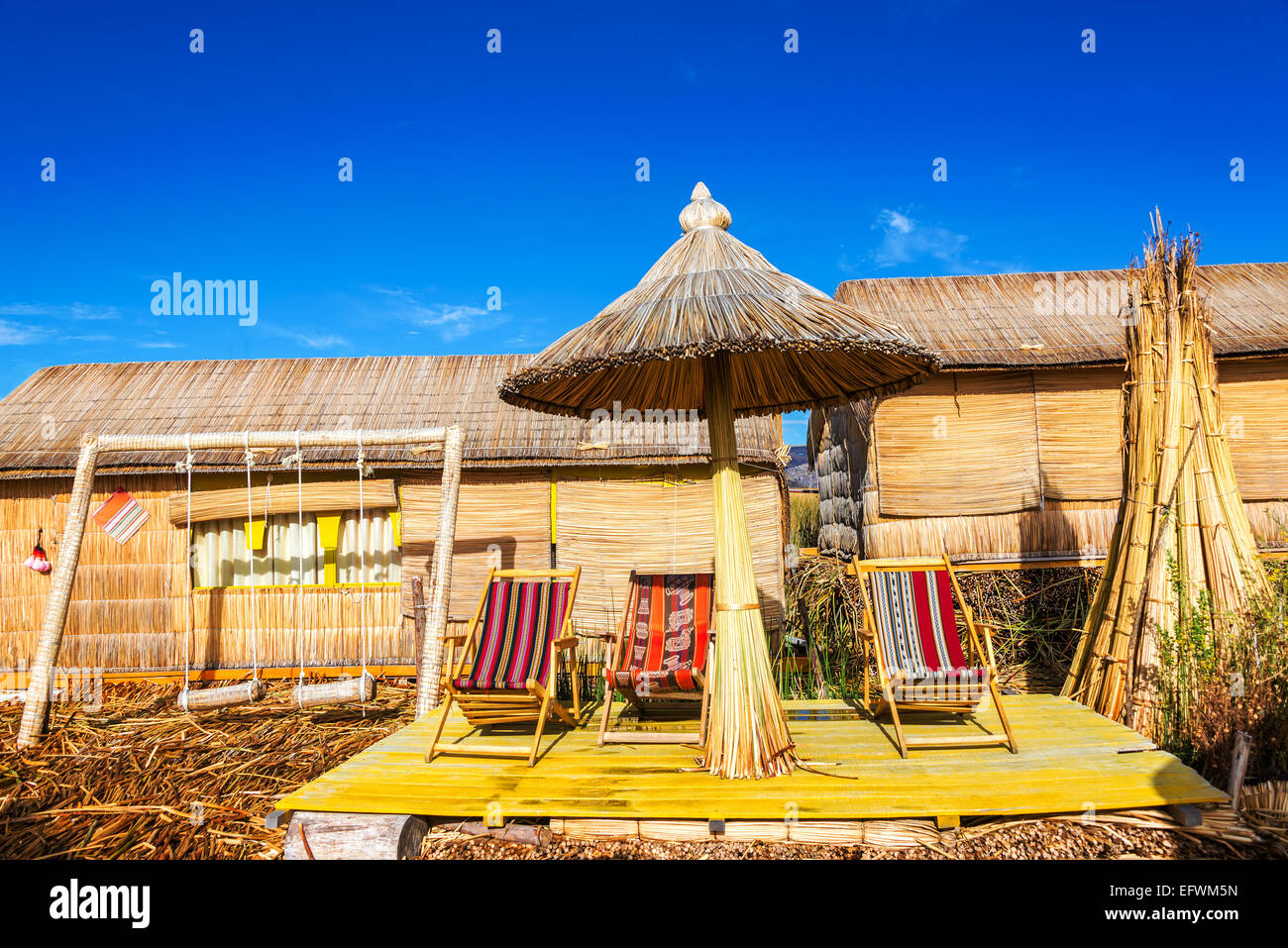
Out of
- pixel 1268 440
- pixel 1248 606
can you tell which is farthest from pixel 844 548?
pixel 1248 606

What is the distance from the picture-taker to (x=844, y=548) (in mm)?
10383

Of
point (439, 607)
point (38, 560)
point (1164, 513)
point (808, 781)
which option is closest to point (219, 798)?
point (439, 607)

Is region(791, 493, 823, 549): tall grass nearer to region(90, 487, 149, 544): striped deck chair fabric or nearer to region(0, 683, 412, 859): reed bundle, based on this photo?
region(0, 683, 412, 859): reed bundle

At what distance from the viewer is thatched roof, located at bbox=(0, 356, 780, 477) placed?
8539 millimetres

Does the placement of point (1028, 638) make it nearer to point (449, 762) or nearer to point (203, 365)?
point (449, 762)

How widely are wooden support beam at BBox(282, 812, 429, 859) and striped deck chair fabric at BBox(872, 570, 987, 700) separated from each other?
9.88ft

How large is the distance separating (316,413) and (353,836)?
6.87 meters

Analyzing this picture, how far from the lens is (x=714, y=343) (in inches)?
145

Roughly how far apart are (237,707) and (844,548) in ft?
24.2

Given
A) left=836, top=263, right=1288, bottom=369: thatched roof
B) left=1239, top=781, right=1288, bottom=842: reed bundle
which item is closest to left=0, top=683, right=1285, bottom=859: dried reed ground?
left=1239, top=781, right=1288, bottom=842: reed bundle

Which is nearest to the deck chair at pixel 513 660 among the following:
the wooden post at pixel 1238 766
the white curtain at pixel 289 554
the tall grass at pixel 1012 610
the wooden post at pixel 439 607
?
the wooden post at pixel 439 607

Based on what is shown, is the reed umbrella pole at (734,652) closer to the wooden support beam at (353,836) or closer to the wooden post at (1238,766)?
the wooden support beam at (353,836)

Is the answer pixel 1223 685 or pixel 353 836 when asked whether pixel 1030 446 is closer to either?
pixel 1223 685

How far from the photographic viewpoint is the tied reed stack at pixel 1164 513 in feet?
16.1
